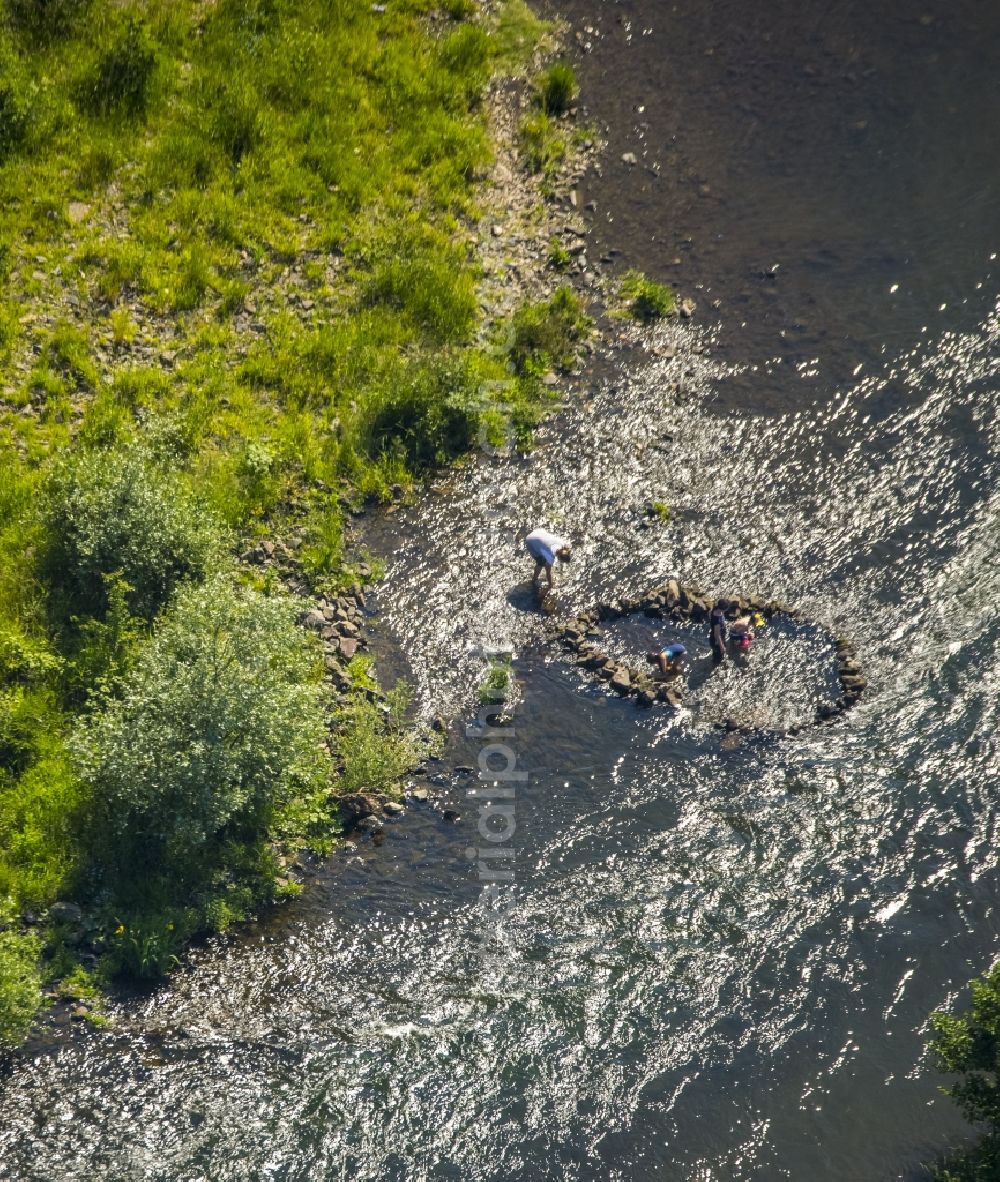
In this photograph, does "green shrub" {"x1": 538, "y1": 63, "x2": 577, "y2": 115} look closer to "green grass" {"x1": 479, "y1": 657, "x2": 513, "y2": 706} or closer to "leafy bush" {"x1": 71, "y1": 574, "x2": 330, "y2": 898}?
"green grass" {"x1": 479, "y1": 657, "x2": 513, "y2": 706}

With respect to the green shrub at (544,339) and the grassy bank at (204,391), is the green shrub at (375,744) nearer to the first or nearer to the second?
the grassy bank at (204,391)

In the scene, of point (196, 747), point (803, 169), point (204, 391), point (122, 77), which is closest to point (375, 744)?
point (196, 747)

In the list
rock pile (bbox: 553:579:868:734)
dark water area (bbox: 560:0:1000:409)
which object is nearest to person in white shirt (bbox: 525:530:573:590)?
rock pile (bbox: 553:579:868:734)

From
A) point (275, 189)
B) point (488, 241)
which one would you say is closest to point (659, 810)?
point (488, 241)

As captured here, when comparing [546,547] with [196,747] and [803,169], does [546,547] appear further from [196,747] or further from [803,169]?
[803,169]

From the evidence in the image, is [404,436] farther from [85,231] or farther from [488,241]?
[85,231]

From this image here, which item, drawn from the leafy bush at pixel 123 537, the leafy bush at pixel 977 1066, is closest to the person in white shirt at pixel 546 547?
the leafy bush at pixel 123 537

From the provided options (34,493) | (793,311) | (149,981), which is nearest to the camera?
(149,981)
